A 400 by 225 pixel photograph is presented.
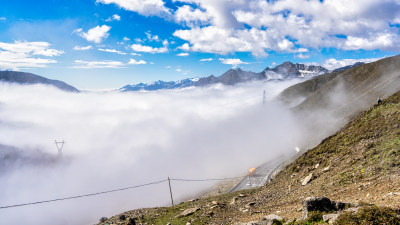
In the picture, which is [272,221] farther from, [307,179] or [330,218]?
[307,179]

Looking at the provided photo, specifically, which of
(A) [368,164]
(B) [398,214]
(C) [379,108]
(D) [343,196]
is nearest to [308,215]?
(B) [398,214]

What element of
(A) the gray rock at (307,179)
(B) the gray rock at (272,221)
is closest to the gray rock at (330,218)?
(B) the gray rock at (272,221)

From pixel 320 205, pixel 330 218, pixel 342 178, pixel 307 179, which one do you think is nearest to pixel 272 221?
pixel 320 205

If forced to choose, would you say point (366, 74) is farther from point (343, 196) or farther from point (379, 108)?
point (343, 196)

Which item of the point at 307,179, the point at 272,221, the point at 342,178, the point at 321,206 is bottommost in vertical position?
the point at 307,179

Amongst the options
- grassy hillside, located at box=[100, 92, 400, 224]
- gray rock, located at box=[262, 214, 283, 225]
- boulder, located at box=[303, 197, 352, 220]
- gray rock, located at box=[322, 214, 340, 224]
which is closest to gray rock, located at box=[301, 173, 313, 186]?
grassy hillside, located at box=[100, 92, 400, 224]

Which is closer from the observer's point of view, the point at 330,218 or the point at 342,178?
the point at 330,218

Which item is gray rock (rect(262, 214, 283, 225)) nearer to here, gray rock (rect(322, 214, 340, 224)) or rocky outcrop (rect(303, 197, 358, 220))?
rocky outcrop (rect(303, 197, 358, 220))

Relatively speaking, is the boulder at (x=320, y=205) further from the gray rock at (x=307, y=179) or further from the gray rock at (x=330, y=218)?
the gray rock at (x=307, y=179)

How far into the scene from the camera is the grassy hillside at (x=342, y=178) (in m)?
15.2

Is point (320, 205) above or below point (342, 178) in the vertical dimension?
above

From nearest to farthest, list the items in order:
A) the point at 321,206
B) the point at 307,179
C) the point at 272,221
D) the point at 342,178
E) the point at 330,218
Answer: the point at 330,218, the point at 321,206, the point at 272,221, the point at 342,178, the point at 307,179

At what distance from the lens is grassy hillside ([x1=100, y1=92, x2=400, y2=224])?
15.2 m

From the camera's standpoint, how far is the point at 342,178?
18.9m
